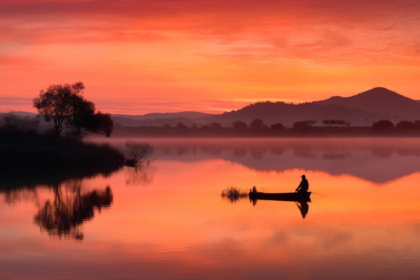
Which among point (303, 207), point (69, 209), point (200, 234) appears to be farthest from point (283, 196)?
point (69, 209)

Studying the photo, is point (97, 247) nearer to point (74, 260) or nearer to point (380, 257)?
point (74, 260)

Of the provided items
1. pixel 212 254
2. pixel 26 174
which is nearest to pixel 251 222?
pixel 212 254

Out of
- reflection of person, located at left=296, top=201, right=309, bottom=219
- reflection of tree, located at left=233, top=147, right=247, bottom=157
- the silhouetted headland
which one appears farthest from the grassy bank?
reflection of tree, located at left=233, top=147, right=247, bottom=157

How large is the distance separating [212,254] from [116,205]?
16.2m

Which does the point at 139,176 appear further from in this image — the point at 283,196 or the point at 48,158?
the point at 283,196

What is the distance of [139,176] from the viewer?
6000 cm

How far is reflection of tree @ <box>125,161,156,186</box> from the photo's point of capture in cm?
5325

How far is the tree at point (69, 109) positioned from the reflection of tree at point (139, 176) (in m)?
13.1

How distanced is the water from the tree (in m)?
33.5

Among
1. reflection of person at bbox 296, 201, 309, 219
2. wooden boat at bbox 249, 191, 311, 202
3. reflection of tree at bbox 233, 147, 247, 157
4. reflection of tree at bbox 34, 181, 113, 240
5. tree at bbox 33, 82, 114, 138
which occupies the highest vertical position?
tree at bbox 33, 82, 114, 138

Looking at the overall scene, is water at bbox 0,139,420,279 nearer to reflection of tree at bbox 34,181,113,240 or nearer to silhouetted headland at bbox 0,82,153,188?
reflection of tree at bbox 34,181,113,240

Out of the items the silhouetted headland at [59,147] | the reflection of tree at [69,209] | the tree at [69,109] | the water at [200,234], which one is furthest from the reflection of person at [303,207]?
the tree at [69,109]

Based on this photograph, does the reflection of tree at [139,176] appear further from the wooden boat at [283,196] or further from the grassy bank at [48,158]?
the wooden boat at [283,196]

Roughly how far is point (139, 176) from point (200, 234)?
33478 millimetres
